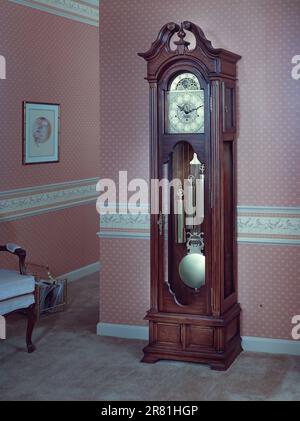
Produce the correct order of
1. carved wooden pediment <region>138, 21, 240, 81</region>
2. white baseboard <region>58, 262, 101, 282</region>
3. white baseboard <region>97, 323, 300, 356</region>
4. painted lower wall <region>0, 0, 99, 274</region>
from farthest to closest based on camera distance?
white baseboard <region>58, 262, 101, 282</region>, painted lower wall <region>0, 0, 99, 274</region>, white baseboard <region>97, 323, 300, 356</region>, carved wooden pediment <region>138, 21, 240, 81</region>

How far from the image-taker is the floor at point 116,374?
145 inches

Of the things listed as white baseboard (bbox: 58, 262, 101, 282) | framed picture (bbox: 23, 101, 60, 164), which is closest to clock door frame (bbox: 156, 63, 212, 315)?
framed picture (bbox: 23, 101, 60, 164)

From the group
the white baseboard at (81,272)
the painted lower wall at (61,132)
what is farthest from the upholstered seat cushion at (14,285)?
the white baseboard at (81,272)

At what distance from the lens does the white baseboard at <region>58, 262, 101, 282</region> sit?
6.43 m

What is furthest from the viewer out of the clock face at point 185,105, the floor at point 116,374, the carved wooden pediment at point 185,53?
the clock face at point 185,105

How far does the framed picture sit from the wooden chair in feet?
4.62

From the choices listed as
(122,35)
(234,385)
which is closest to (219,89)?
(122,35)

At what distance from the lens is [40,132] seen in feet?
19.3

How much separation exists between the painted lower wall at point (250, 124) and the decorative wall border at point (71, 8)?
1248 millimetres

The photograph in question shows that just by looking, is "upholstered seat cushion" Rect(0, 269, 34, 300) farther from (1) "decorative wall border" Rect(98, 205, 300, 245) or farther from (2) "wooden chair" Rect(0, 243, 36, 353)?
(1) "decorative wall border" Rect(98, 205, 300, 245)

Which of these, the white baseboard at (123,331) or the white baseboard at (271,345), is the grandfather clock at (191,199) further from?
the white baseboard at (123,331)

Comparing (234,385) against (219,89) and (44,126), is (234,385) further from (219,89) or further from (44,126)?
(44,126)
